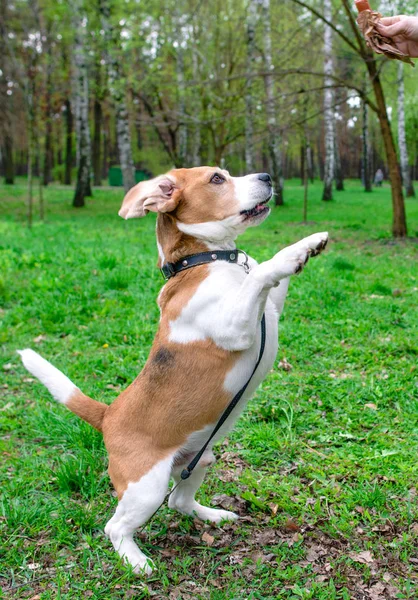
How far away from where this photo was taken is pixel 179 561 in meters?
2.95

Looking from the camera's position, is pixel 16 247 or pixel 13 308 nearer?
pixel 13 308

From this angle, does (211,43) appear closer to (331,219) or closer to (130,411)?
(331,219)

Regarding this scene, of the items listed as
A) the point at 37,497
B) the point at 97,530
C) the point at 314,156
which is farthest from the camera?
the point at 314,156

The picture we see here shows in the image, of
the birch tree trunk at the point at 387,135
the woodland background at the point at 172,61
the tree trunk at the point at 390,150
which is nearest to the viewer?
the birch tree trunk at the point at 387,135

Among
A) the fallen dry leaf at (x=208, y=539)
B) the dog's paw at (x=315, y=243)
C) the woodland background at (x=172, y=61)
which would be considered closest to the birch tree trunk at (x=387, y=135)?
the woodland background at (x=172, y=61)

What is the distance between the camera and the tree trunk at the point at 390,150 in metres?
11.2

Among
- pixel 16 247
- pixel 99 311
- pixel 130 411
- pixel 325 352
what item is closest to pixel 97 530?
pixel 130 411

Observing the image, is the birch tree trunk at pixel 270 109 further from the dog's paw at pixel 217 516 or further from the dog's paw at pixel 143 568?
the dog's paw at pixel 143 568

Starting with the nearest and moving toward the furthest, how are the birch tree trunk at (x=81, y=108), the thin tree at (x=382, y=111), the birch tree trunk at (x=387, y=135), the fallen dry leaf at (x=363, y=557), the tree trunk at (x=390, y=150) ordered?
the fallen dry leaf at (x=363, y=557), the thin tree at (x=382, y=111), the birch tree trunk at (x=387, y=135), the tree trunk at (x=390, y=150), the birch tree trunk at (x=81, y=108)

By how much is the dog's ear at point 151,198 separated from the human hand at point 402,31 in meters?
1.37

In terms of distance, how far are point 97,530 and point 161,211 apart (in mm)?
1868

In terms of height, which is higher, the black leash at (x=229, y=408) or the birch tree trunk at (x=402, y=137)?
the birch tree trunk at (x=402, y=137)

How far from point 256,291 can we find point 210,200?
2.33ft

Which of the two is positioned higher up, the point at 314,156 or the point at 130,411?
the point at 314,156
